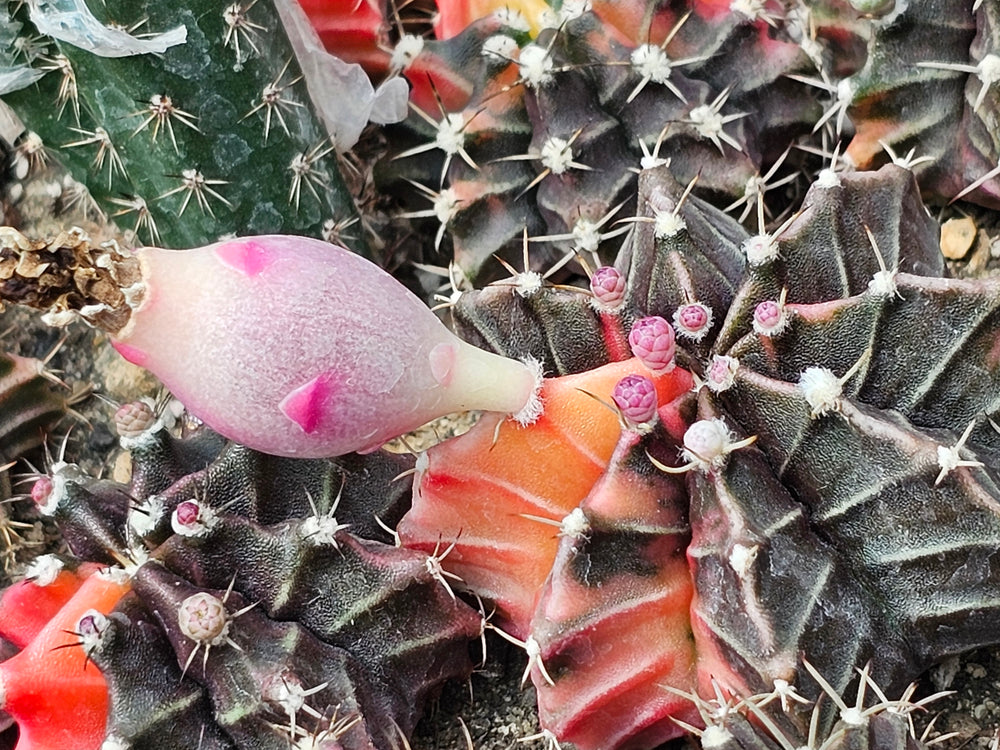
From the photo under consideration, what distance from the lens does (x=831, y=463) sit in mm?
1158

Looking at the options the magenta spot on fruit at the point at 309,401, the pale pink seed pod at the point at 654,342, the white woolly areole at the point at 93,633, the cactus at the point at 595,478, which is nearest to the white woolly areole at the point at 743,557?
the cactus at the point at 595,478

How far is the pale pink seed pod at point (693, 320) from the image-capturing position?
1229 millimetres

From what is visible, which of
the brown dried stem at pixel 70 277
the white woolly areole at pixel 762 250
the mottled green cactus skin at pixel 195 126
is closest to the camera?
the brown dried stem at pixel 70 277

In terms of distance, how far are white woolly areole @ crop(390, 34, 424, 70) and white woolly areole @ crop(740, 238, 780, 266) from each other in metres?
0.77

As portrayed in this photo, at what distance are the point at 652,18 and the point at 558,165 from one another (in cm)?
26

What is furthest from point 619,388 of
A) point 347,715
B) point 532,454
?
point 347,715

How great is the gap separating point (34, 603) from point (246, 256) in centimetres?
62

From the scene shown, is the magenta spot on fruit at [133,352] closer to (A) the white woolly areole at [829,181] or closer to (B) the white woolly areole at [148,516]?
(B) the white woolly areole at [148,516]

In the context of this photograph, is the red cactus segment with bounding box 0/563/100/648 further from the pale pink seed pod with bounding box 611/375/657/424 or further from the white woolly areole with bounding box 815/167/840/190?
the white woolly areole with bounding box 815/167/840/190

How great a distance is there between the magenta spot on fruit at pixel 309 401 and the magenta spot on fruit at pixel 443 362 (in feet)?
0.42

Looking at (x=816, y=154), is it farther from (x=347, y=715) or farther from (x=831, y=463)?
(x=347, y=715)

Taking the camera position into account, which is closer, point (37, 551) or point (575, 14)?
point (575, 14)

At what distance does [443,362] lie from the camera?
3.79 feet

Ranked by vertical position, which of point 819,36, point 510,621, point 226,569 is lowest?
point 510,621
